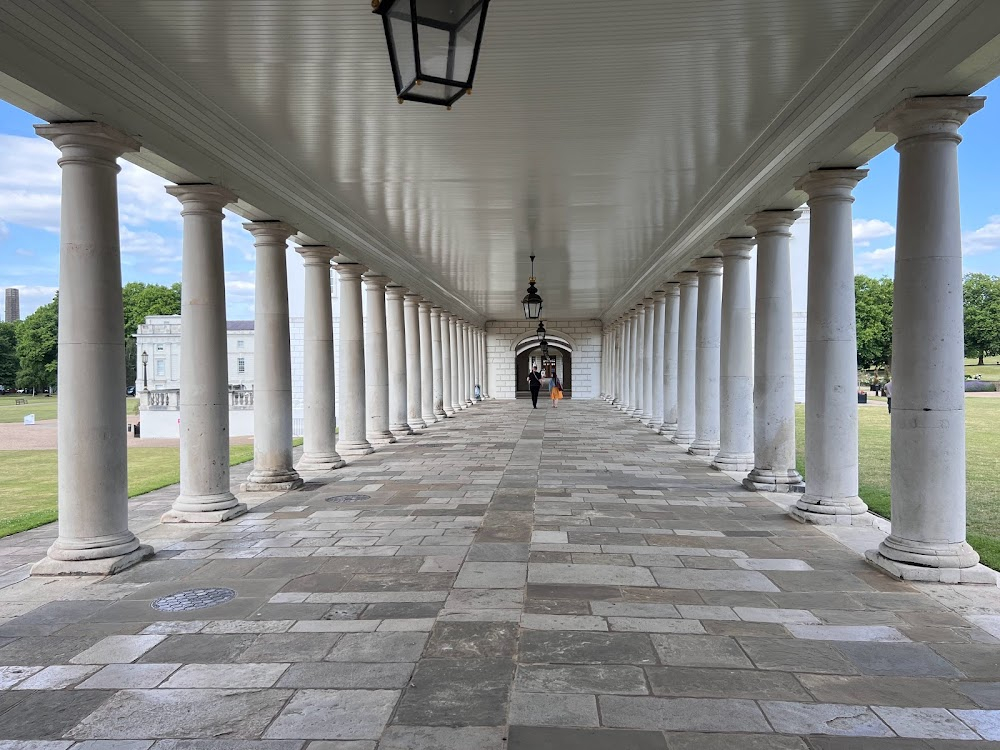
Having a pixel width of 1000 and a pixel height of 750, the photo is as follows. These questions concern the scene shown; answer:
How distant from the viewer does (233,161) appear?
10117 millimetres

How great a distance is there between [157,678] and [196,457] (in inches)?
239

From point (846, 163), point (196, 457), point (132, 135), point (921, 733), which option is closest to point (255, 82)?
point (132, 135)

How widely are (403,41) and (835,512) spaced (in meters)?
8.61

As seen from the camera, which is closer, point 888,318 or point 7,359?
point 888,318

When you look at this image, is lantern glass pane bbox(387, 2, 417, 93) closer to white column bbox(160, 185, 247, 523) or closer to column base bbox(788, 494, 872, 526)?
white column bbox(160, 185, 247, 523)

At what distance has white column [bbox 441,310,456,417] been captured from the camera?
34.0m

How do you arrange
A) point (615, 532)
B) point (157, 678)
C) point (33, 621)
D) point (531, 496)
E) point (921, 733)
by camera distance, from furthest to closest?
point (531, 496) → point (615, 532) → point (33, 621) → point (157, 678) → point (921, 733)

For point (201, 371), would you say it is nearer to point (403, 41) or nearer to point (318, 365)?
point (318, 365)

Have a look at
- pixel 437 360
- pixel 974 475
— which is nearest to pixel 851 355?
pixel 974 475

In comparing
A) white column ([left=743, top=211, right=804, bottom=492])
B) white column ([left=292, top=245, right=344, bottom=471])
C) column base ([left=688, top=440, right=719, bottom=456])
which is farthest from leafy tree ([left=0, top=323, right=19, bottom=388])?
white column ([left=743, top=211, right=804, bottom=492])

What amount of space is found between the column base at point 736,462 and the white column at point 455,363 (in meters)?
21.4

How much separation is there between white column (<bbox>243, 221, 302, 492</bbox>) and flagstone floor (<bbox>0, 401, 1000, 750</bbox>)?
310 centimetres

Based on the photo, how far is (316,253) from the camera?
1569 cm

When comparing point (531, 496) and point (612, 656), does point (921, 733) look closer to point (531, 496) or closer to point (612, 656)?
point (612, 656)
